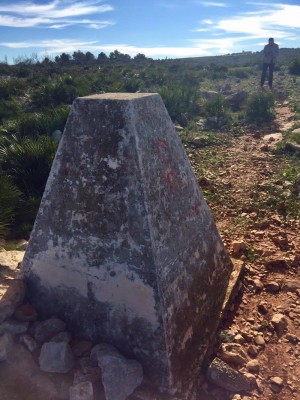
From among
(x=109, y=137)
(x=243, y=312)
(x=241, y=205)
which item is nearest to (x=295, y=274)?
(x=243, y=312)

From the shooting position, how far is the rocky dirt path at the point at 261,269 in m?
2.91

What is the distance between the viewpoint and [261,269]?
4223 mm

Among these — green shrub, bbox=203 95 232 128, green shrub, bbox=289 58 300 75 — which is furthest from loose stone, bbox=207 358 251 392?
green shrub, bbox=289 58 300 75

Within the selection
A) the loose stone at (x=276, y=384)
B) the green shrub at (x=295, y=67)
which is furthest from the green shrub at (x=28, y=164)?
the green shrub at (x=295, y=67)

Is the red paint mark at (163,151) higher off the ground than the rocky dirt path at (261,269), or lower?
higher

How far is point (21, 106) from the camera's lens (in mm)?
13867

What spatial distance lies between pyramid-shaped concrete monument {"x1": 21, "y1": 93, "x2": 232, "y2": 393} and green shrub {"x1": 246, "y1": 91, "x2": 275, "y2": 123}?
405 inches

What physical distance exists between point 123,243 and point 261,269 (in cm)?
232

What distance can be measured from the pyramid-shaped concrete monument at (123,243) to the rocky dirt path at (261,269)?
48cm

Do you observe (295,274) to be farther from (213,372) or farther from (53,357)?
(53,357)

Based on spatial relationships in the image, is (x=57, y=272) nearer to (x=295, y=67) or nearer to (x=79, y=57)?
(x=295, y=67)

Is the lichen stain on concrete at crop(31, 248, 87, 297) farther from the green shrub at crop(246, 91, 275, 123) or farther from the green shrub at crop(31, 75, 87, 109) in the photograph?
the green shrub at crop(31, 75, 87, 109)

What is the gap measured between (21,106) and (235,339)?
12.9 metres

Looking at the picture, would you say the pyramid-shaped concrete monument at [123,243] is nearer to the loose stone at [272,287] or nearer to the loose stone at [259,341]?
the loose stone at [259,341]
